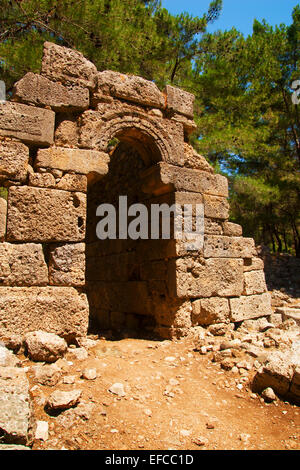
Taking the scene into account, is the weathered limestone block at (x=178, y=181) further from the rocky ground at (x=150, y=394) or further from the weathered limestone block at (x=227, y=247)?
the rocky ground at (x=150, y=394)

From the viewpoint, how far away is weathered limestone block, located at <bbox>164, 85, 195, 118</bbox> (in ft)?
17.3

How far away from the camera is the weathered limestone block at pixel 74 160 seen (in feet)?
13.5

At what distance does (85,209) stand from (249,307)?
295 centimetres

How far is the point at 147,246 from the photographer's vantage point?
18.4 ft

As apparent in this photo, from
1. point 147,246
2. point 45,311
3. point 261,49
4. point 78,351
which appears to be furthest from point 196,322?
point 261,49

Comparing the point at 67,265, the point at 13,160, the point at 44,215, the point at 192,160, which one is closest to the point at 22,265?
the point at 67,265

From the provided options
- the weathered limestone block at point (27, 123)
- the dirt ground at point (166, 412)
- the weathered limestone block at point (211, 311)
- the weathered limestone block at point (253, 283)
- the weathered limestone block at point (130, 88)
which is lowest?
the dirt ground at point (166, 412)

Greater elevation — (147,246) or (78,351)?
→ (147,246)

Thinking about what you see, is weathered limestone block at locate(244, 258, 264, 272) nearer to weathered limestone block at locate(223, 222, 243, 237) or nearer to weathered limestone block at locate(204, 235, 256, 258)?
weathered limestone block at locate(204, 235, 256, 258)

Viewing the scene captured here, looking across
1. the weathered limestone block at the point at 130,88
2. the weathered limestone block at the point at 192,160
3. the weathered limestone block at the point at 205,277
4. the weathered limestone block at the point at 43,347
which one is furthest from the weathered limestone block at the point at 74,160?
the weathered limestone block at the point at 43,347

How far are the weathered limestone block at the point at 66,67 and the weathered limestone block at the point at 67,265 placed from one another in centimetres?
207

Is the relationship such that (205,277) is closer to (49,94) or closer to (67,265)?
(67,265)

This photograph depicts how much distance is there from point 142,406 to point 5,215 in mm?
2369

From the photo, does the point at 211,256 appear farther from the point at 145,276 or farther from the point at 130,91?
the point at 130,91
